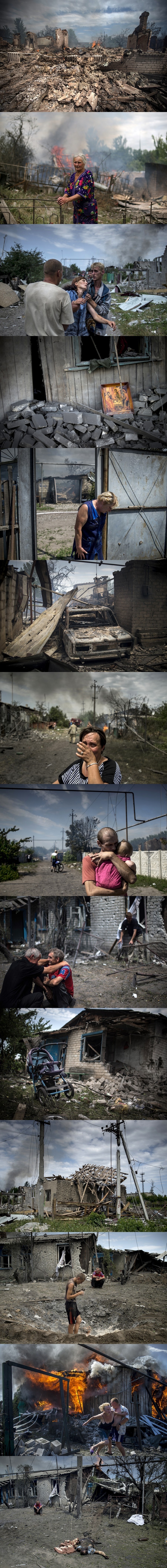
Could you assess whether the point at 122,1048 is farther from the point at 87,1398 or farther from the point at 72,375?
the point at 72,375

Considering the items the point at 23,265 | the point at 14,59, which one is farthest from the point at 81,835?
the point at 14,59

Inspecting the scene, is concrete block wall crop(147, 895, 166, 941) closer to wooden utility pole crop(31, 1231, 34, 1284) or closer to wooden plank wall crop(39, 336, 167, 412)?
wooden utility pole crop(31, 1231, 34, 1284)

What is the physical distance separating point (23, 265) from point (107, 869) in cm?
526

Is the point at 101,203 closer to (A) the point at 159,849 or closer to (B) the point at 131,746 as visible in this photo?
(B) the point at 131,746

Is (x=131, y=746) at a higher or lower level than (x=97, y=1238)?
higher

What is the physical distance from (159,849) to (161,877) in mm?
239

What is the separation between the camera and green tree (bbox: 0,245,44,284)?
10062mm

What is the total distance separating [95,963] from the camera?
31.7ft

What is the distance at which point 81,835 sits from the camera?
9742 millimetres

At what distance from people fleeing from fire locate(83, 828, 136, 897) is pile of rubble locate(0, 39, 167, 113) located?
21.2 ft

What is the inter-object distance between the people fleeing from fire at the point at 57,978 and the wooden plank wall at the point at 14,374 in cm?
461

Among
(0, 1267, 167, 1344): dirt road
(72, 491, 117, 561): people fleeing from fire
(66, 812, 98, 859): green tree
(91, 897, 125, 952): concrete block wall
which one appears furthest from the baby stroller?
(72, 491, 117, 561): people fleeing from fire

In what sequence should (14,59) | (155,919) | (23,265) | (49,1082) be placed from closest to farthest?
(49,1082), (155,919), (23,265), (14,59)

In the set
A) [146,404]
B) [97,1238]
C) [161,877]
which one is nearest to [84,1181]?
[97,1238]
